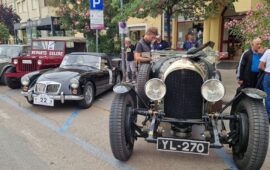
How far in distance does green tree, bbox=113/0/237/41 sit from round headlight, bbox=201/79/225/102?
5.82 metres

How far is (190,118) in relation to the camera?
12.8 ft

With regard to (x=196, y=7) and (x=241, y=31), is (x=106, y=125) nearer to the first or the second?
(x=241, y=31)

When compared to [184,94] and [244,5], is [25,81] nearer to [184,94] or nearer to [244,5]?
[184,94]

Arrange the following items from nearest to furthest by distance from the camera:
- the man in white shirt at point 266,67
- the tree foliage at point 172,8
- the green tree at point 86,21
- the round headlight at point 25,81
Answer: the man in white shirt at point 266,67 → the round headlight at point 25,81 → the tree foliage at point 172,8 → the green tree at point 86,21

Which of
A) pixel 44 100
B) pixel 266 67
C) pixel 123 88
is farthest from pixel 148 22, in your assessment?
pixel 123 88

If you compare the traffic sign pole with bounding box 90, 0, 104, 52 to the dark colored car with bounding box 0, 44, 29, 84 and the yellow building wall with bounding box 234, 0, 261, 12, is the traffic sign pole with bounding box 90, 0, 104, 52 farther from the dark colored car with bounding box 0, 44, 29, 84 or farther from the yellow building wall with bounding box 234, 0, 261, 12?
the yellow building wall with bounding box 234, 0, 261, 12

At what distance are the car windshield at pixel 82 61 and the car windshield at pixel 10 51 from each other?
4.25m

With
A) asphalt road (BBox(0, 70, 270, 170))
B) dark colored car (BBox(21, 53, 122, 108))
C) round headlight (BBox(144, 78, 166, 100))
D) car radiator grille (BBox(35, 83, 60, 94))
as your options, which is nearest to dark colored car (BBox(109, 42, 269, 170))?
round headlight (BBox(144, 78, 166, 100))

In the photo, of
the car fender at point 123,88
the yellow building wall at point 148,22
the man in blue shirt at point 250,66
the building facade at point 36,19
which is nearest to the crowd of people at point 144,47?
the car fender at point 123,88

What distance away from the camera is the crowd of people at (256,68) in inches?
222

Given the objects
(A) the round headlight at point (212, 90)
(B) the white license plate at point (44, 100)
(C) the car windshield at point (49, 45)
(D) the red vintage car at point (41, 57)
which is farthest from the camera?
(C) the car windshield at point (49, 45)

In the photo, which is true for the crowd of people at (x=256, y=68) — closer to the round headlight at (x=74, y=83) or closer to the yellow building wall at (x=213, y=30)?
the round headlight at (x=74, y=83)

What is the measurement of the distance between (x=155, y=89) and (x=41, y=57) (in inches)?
291

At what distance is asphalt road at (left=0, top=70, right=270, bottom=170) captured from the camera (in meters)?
4.02
